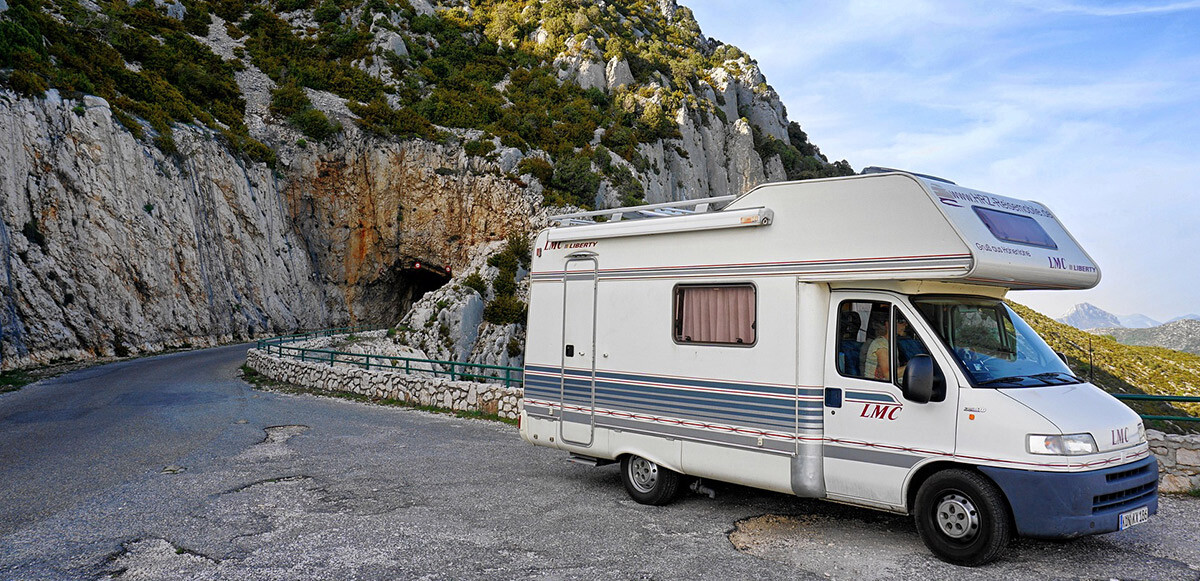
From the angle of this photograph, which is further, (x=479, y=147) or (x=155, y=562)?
(x=479, y=147)

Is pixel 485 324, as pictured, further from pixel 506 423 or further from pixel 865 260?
pixel 865 260

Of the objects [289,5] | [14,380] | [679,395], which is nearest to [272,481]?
[679,395]

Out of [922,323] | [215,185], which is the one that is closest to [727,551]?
[922,323]

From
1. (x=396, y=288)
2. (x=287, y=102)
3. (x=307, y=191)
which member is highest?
(x=287, y=102)

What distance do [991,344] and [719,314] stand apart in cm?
242

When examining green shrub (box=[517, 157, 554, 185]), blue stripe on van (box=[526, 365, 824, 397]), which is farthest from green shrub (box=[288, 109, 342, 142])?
blue stripe on van (box=[526, 365, 824, 397])

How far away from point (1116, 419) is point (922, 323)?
1.61 m

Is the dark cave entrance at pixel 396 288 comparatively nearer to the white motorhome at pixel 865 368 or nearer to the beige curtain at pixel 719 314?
the white motorhome at pixel 865 368

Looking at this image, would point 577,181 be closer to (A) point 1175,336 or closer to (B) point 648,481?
(B) point 648,481

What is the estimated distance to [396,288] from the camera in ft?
155

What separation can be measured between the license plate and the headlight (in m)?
0.64

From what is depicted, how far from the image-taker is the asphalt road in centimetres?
554

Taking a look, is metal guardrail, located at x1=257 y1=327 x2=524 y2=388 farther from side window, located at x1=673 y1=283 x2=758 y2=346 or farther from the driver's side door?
the driver's side door

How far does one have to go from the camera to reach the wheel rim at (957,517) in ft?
18.0
